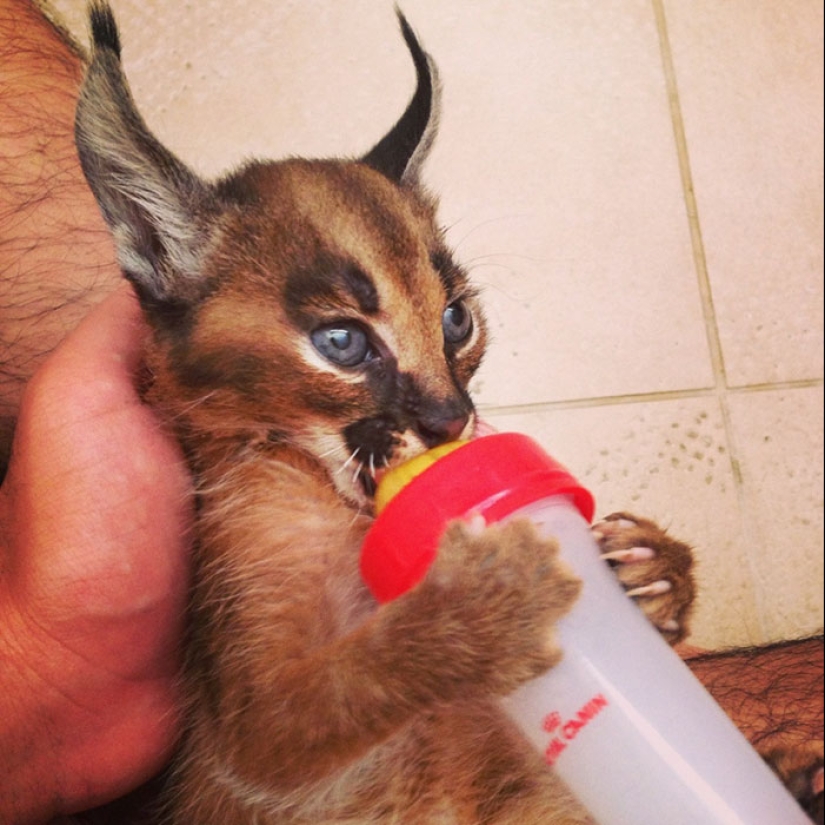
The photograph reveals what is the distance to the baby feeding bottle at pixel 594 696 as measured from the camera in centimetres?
53

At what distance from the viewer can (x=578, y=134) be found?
873mm

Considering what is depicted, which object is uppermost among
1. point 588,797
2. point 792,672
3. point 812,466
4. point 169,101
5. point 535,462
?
point 169,101

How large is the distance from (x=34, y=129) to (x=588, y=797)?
2.57ft

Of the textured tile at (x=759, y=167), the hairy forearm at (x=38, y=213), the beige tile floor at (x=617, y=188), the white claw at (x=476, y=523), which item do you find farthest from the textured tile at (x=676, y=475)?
the hairy forearm at (x=38, y=213)

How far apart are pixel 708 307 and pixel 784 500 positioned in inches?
12.0

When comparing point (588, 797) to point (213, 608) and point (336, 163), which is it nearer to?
point (213, 608)

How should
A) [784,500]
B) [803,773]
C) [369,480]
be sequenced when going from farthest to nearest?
[784,500] → [803,773] → [369,480]

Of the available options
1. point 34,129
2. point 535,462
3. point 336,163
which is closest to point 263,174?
point 336,163

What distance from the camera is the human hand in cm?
70

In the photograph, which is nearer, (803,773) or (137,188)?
(137,188)

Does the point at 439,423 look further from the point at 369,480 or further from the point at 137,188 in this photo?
the point at 137,188

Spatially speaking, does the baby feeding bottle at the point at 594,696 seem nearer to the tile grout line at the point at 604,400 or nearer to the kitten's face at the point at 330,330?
the kitten's face at the point at 330,330

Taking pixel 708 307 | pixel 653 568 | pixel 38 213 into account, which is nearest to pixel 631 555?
pixel 653 568

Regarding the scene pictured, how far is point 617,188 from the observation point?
90cm
